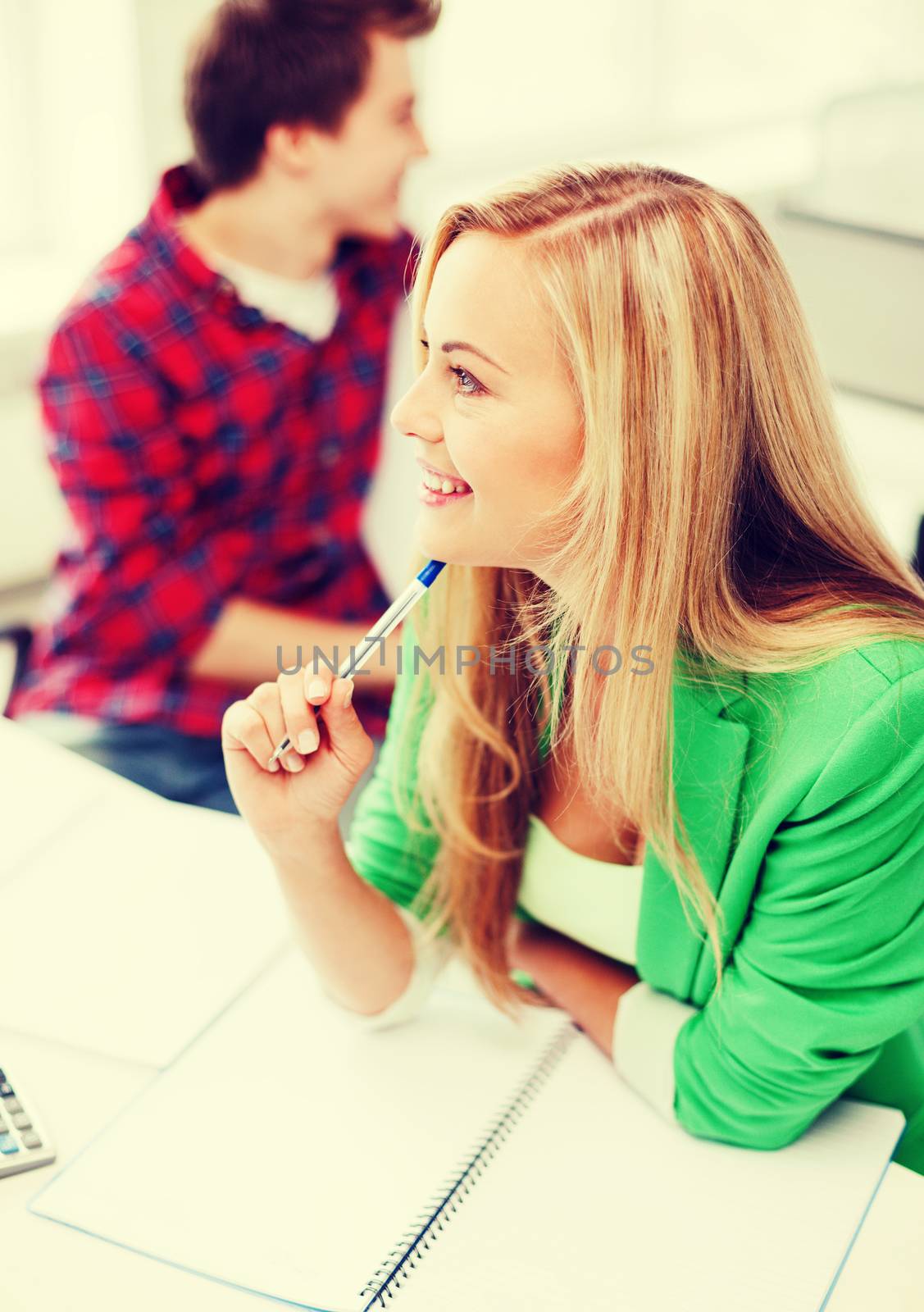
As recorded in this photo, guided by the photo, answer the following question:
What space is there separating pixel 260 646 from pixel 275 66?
73 cm

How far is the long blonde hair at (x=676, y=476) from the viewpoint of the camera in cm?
84

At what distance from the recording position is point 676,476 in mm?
855

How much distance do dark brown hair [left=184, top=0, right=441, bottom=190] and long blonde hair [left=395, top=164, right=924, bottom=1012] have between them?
2.95 ft

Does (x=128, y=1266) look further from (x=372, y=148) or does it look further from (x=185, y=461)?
(x=372, y=148)

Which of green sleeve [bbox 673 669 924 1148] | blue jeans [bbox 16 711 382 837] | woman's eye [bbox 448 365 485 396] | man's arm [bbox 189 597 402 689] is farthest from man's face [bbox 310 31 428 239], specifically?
green sleeve [bbox 673 669 924 1148]

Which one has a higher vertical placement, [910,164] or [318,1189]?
[910,164]

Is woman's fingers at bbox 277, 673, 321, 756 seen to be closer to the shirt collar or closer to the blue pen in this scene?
the blue pen

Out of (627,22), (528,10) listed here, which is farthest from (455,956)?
(627,22)

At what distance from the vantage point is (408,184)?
9.41ft

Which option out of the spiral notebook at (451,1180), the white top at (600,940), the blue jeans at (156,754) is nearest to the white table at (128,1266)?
the spiral notebook at (451,1180)

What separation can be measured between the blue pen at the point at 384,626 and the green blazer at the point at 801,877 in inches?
7.3

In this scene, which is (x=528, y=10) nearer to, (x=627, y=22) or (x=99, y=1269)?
(x=627, y=22)

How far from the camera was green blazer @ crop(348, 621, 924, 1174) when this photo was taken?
2.83 feet

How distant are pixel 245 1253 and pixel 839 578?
1.87 feet
